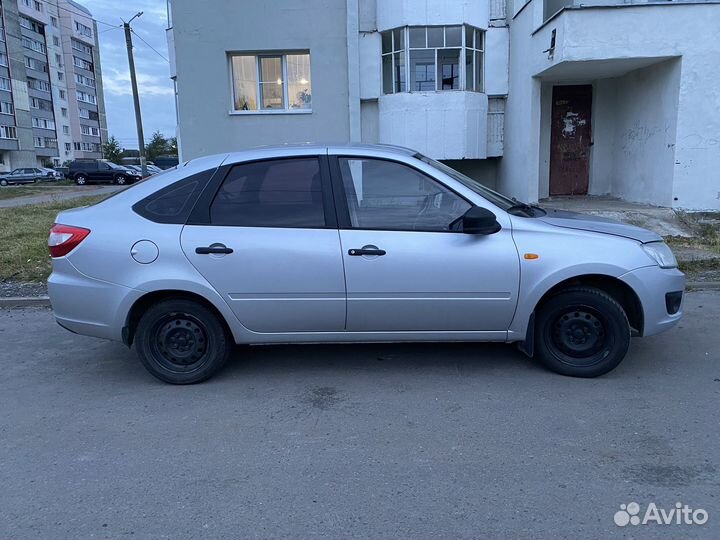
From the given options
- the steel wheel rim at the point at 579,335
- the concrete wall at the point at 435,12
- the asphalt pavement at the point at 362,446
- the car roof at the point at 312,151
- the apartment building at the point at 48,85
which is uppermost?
the apartment building at the point at 48,85

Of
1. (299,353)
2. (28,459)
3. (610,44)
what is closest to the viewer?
(28,459)

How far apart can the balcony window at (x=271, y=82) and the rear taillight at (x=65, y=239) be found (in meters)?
11.1

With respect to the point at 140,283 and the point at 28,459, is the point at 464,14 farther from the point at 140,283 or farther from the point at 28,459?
the point at 28,459

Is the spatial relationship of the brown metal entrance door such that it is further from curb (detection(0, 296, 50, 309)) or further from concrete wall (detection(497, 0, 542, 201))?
curb (detection(0, 296, 50, 309))

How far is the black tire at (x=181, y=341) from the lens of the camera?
4180 mm

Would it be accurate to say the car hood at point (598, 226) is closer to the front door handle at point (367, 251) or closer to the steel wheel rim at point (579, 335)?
the steel wheel rim at point (579, 335)

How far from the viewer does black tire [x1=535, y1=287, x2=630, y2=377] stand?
13.5 feet

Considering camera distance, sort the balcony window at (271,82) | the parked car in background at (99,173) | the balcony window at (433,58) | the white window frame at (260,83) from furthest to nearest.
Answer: the parked car in background at (99,173)
the balcony window at (271,82)
the white window frame at (260,83)
the balcony window at (433,58)

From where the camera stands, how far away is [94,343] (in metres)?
5.42

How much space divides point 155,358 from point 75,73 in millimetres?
86839

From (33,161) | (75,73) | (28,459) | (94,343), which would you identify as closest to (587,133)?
(94,343)

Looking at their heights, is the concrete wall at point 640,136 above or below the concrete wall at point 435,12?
below

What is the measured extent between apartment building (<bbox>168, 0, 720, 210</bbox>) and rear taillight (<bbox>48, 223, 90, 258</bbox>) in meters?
10.3

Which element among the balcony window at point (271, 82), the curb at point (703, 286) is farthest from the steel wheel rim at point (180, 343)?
the balcony window at point (271, 82)
